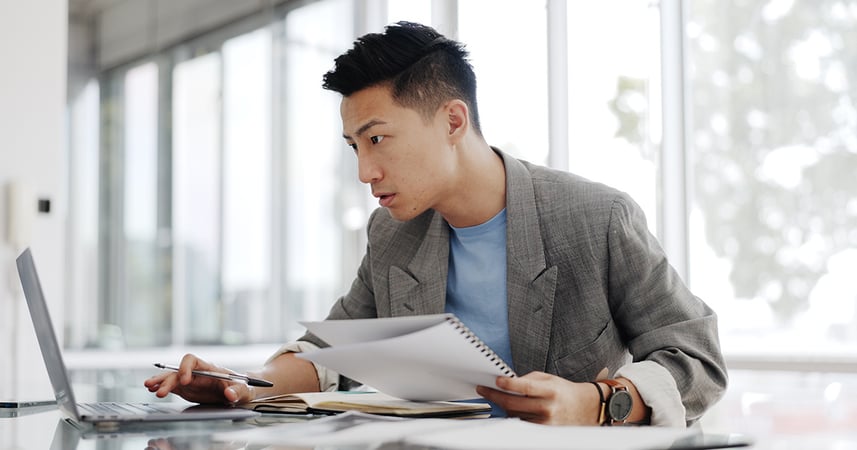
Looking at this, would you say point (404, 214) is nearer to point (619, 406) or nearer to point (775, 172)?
point (619, 406)

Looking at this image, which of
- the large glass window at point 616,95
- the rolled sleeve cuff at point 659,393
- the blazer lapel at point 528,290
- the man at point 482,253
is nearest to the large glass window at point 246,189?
the large glass window at point 616,95

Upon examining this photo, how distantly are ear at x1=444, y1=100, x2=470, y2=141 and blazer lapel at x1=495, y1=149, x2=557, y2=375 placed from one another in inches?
8.6

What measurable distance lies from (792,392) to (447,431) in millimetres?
2863

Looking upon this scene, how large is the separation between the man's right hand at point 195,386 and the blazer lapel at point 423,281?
40 cm

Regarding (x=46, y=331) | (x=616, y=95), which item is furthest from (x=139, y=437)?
(x=616, y=95)

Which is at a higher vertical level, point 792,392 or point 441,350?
point 441,350

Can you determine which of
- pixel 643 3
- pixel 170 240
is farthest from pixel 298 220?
pixel 643 3

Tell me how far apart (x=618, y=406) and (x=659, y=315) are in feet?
0.87

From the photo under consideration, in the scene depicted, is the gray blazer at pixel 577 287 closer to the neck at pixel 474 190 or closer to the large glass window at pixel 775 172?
the neck at pixel 474 190

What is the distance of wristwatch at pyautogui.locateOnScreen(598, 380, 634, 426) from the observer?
110 centimetres

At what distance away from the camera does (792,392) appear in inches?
131

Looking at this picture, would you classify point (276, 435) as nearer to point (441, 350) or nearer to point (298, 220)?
point (441, 350)

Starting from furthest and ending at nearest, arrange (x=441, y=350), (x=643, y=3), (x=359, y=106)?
1. (x=643, y=3)
2. (x=359, y=106)
3. (x=441, y=350)

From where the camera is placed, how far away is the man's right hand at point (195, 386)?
4.09 ft
